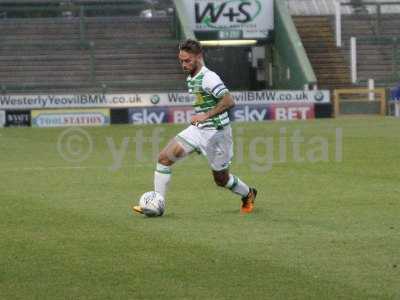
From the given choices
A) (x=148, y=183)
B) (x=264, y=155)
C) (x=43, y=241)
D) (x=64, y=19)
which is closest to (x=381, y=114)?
(x=64, y=19)

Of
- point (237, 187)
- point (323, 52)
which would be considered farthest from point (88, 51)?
point (237, 187)

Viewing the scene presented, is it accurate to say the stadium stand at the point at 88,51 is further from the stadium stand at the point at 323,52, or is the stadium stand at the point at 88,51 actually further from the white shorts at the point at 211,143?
the white shorts at the point at 211,143

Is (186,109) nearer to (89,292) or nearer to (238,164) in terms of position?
(238,164)

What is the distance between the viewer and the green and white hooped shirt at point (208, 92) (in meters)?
13.5

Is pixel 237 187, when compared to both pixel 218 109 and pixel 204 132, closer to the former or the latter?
pixel 204 132

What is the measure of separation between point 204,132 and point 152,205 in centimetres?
105

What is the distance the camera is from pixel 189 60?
43.8 feet

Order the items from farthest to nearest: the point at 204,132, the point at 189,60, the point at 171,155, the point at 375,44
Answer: the point at 375,44 < the point at 204,132 < the point at 171,155 < the point at 189,60

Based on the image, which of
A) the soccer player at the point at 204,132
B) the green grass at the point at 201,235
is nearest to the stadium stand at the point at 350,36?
the green grass at the point at 201,235

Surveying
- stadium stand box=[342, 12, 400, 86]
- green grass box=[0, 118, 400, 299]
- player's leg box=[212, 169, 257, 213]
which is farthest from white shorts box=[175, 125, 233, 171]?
stadium stand box=[342, 12, 400, 86]

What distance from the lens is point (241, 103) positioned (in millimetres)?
42219

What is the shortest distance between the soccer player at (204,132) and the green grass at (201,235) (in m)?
0.40

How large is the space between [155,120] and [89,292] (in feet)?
107

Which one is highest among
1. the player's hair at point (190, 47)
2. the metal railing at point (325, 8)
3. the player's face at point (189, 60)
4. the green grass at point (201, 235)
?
the metal railing at point (325, 8)
